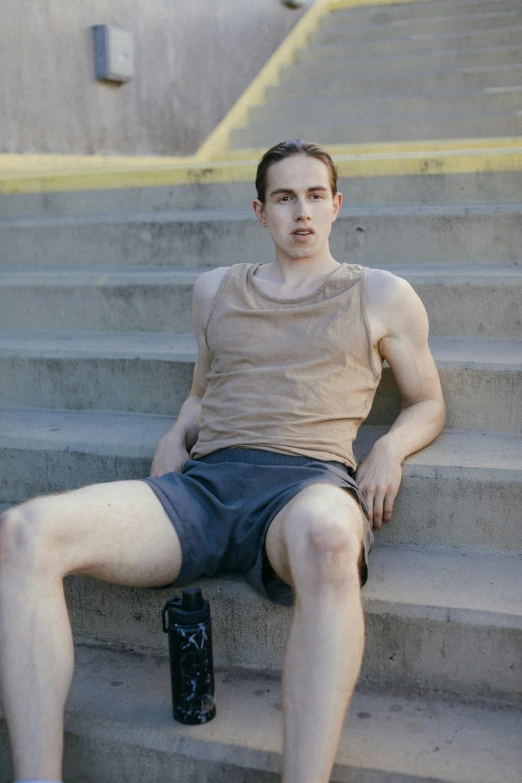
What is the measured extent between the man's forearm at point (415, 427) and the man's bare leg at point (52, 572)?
2.16ft

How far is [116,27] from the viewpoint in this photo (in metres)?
5.27

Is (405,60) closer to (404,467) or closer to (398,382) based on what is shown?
(398,382)

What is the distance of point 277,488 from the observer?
2.15 metres

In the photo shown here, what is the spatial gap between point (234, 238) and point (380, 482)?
156 centimetres

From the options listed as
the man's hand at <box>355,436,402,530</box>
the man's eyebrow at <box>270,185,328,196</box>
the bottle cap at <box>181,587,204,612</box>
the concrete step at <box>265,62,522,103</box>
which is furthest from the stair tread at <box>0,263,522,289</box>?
the concrete step at <box>265,62,522,103</box>

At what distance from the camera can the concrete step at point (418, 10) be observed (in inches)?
253

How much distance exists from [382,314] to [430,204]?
1.29 m

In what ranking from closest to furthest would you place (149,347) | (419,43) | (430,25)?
1. (149,347)
2. (419,43)
3. (430,25)

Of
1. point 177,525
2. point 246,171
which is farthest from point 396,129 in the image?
point 177,525

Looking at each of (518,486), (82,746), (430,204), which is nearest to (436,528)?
(518,486)

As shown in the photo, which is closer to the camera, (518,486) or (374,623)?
(374,623)

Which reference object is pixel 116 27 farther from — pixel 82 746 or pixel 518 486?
pixel 82 746

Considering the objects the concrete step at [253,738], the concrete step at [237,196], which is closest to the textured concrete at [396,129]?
the concrete step at [237,196]

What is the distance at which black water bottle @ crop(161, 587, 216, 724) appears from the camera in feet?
6.45
